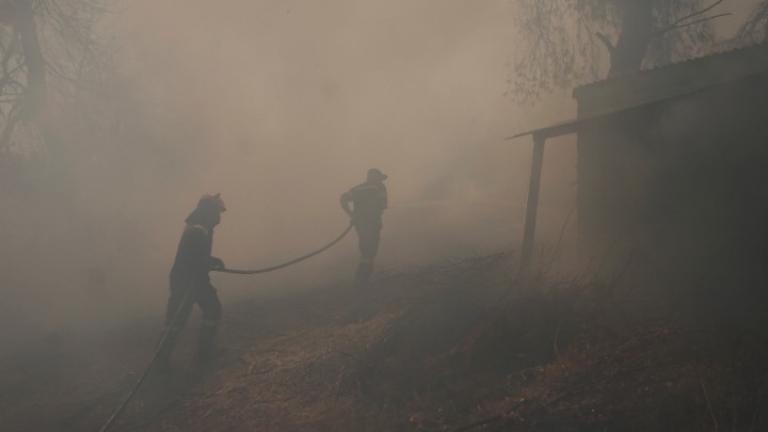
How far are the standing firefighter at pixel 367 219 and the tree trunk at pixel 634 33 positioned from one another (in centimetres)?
718

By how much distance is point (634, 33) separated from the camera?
12.8 m

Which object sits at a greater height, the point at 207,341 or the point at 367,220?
the point at 367,220

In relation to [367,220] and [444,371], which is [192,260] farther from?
[444,371]

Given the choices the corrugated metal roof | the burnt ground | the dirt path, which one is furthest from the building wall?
the dirt path

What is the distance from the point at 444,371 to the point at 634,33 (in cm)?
1082

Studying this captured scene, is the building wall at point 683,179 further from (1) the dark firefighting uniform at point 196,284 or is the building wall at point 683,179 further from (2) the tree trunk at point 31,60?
(2) the tree trunk at point 31,60

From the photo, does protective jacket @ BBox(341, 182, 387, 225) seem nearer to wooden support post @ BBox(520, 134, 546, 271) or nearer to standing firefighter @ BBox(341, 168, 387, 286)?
standing firefighter @ BBox(341, 168, 387, 286)

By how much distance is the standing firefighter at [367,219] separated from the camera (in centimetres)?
877

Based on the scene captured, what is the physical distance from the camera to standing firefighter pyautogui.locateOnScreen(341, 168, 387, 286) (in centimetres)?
877

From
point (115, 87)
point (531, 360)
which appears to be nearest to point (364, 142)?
point (115, 87)

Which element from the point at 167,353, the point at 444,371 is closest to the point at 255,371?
the point at 167,353

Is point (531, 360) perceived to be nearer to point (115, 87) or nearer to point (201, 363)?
point (201, 363)

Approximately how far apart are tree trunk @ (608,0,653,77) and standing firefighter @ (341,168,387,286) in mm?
7183

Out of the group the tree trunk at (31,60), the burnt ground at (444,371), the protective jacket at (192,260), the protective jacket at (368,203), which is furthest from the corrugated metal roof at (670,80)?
the tree trunk at (31,60)
